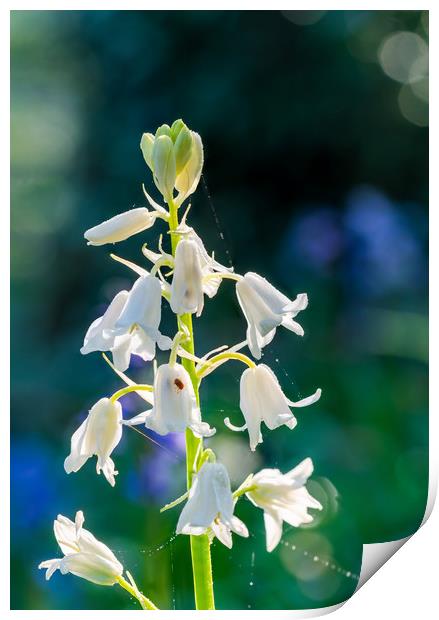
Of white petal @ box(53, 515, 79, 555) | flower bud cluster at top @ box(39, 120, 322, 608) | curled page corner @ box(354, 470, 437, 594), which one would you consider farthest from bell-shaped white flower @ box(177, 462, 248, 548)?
curled page corner @ box(354, 470, 437, 594)

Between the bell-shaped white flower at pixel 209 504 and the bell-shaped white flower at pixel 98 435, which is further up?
the bell-shaped white flower at pixel 98 435

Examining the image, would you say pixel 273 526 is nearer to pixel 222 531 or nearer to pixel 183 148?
pixel 222 531

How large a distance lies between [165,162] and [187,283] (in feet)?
0.25

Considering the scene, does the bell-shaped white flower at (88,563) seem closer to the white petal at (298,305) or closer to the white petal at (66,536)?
the white petal at (66,536)

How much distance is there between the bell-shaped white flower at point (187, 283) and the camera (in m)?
0.47

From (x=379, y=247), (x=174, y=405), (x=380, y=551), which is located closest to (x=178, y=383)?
(x=174, y=405)

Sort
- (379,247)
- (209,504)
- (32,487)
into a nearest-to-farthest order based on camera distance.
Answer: (209,504) < (32,487) < (379,247)

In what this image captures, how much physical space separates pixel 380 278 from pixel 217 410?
0.83 ft

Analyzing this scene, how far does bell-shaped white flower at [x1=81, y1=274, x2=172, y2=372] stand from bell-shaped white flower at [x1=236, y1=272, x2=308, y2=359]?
53mm

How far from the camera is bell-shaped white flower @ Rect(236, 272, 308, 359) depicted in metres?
0.50

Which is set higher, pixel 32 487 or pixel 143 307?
pixel 143 307

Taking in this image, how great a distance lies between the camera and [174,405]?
1.54 feet

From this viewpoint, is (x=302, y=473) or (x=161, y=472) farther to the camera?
(x=161, y=472)

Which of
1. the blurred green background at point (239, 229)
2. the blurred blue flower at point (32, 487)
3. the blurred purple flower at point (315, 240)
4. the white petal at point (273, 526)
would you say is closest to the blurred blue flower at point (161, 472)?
the blurred green background at point (239, 229)
